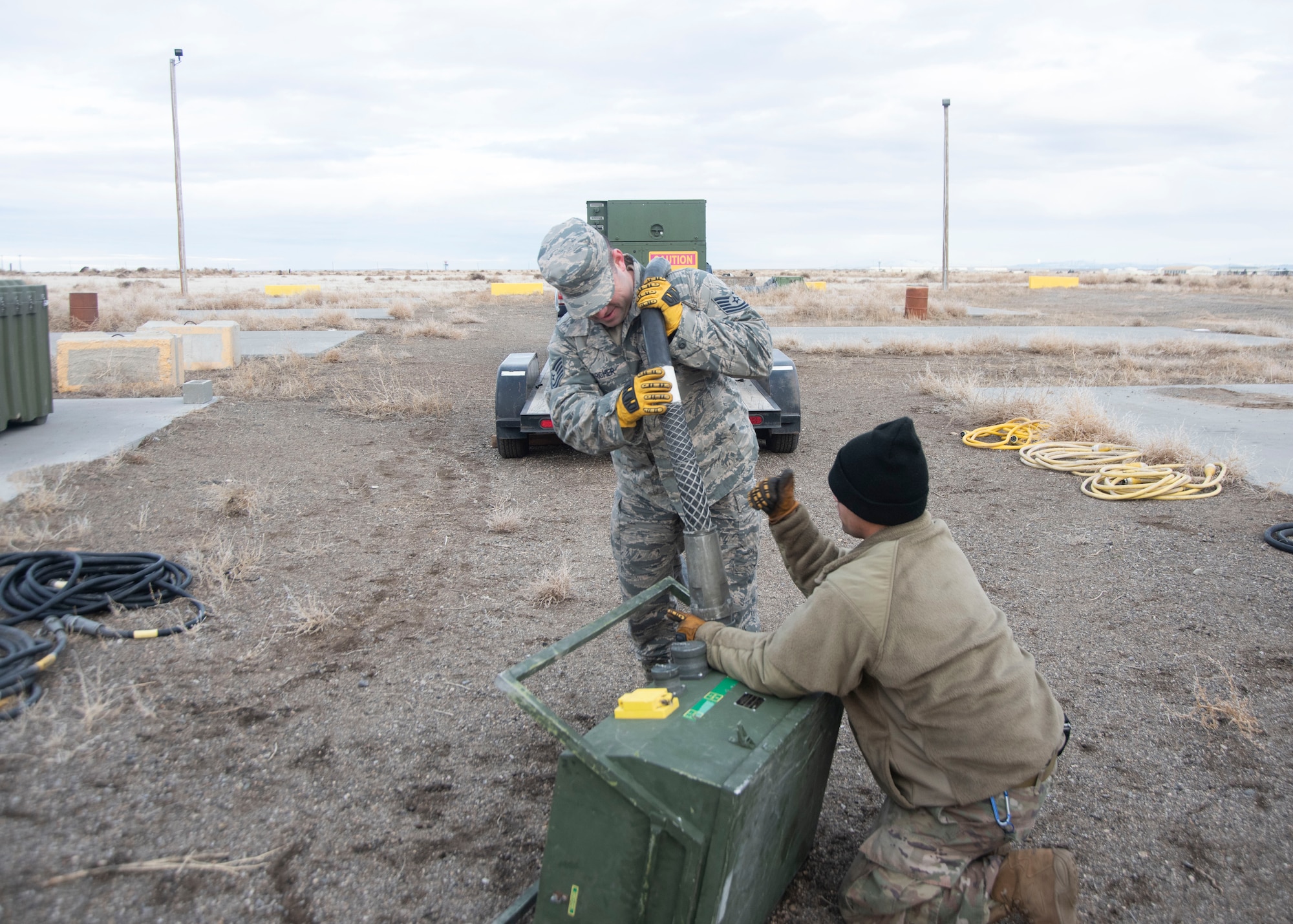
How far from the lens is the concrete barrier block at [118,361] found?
10.6m

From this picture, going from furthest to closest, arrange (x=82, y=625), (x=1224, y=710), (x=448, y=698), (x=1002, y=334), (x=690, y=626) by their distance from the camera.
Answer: (x=1002, y=334), (x=82, y=625), (x=448, y=698), (x=1224, y=710), (x=690, y=626)

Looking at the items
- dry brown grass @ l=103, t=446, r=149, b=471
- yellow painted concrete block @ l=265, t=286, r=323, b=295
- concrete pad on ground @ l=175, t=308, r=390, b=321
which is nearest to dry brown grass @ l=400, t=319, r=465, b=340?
concrete pad on ground @ l=175, t=308, r=390, b=321

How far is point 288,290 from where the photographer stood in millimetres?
40406

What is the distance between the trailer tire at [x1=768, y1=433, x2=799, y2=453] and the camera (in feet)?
25.0

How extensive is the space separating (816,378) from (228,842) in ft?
36.4

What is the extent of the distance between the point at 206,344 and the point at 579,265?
11.7 metres

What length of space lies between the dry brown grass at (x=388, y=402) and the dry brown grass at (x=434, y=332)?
768 cm

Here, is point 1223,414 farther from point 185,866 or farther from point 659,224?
point 185,866

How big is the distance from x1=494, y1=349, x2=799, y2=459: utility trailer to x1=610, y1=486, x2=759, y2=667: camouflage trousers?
4.09 meters

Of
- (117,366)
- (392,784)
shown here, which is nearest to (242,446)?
(117,366)

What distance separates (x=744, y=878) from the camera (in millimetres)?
2035

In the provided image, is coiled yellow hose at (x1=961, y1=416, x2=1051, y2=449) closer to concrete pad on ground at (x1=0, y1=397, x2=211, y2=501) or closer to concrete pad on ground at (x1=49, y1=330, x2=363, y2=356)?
concrete pad on ground at (x1=0, y1=397, x2=211, y2=501)

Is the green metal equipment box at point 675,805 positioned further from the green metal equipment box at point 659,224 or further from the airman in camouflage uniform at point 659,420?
the green metal equipment box at point 659,224

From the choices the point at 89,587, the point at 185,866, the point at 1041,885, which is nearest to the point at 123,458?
the point at 89,587
